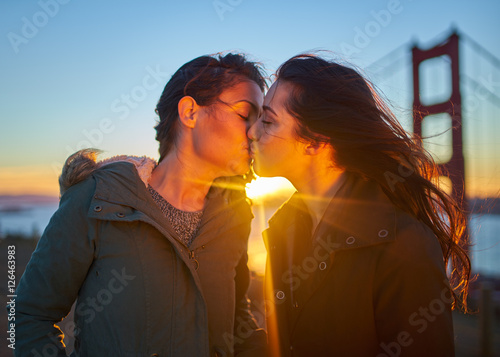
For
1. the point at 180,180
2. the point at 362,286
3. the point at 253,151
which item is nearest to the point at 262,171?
the point at 253,151

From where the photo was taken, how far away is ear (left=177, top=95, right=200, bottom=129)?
6.07 feet

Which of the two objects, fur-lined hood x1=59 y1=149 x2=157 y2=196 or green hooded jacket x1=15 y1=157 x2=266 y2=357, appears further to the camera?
fur-lined hood x1=59 y1=149 x2=157 y2=196

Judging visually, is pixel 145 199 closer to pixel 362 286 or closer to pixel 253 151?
pixel 253 151

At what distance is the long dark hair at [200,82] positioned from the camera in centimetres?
183

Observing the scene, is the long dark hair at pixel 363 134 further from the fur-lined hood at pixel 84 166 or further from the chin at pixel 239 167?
the fur-lined hood at pixel 84 166

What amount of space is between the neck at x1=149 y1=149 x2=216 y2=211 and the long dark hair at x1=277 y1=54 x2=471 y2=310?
0.57 metres

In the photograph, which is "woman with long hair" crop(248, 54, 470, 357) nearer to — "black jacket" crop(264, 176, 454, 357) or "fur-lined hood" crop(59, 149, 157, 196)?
"black jacket" crop(264, 176, 454, 357)

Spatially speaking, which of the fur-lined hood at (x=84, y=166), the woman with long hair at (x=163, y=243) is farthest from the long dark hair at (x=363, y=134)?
the fur-lined hood at (x=84, y=166)

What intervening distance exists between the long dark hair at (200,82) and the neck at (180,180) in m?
0.12

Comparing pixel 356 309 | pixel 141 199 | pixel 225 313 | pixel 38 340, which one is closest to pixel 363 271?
pixel 356 309

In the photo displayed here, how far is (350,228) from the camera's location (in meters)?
1.43

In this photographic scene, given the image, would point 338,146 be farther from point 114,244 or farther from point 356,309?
point 114,244

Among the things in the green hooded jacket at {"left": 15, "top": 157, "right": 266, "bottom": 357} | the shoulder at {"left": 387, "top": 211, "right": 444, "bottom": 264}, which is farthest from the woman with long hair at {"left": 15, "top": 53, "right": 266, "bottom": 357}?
the shoulder at {"left": 387, "top": 211, "right": 444, "bottom": 264}

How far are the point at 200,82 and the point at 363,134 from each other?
828 mm
